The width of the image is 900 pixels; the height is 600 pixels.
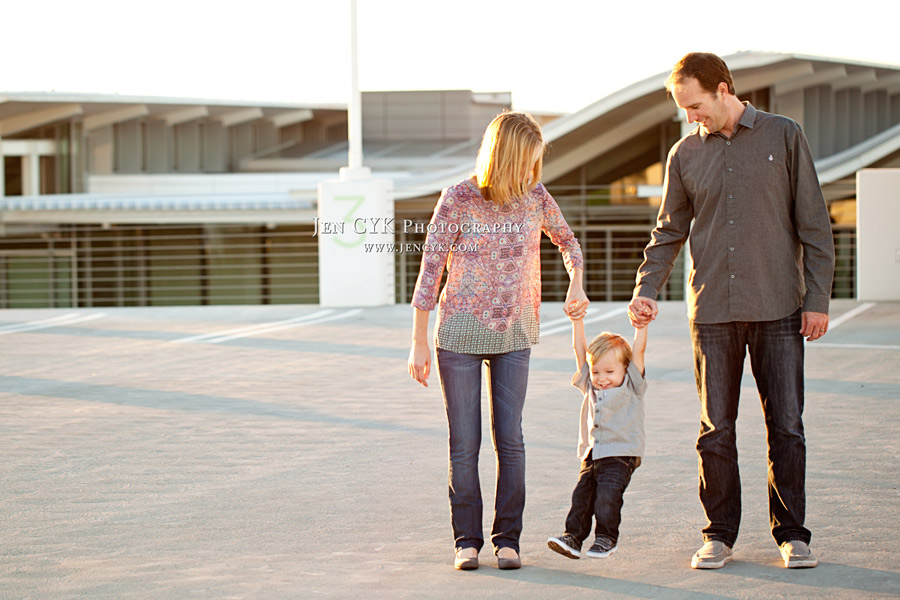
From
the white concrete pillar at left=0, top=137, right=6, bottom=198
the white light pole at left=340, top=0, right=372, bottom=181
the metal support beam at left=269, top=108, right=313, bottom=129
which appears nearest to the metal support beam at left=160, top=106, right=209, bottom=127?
the metal support beam at left=269, top=108, right=313, bottom=129

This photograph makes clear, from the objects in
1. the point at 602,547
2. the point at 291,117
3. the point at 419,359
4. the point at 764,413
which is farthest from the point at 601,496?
the point at 291,117

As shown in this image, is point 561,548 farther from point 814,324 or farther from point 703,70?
point 703,70

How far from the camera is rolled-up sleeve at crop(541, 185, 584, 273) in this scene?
412 centimetres

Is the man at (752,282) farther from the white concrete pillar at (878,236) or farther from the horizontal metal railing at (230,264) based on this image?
the horizontal metal railing at (230,264)

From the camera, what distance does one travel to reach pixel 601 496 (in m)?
4.00

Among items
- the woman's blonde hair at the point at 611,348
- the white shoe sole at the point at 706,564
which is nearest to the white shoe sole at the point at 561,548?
the white shoe sole at the point at 706,564

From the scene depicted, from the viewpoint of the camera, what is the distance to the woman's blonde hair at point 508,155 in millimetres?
3873

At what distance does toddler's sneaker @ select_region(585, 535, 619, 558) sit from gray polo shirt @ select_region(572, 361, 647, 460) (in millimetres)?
298

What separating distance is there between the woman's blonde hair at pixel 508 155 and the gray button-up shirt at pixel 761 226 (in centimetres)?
68

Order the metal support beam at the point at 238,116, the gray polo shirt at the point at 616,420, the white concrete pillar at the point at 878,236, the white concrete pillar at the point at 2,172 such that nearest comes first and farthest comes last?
the gray polo shirt at the point at 616,420 < the white concrete pillar at the point at 878,236 < the white concrete pillar at the point at 2,172 < the metal support beam at the point at 238,116

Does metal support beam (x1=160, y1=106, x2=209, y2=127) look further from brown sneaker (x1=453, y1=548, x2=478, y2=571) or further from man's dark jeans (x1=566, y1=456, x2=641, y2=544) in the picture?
brown sneaker (x1=453, y1=548, x2=478, y2=571)

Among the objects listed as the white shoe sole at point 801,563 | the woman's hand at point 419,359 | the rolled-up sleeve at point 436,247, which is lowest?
the white shoe sole at point 801,563

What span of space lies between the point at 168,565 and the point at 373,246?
12048 millimetres

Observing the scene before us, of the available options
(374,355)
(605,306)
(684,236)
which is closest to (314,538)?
(684,236)
